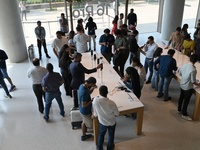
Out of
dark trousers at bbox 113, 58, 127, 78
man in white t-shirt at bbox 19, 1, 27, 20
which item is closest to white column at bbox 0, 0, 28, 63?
man in white t-shirt at bbox 19, 1, 27, 20

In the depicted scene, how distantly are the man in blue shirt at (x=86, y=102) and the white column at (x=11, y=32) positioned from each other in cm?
507

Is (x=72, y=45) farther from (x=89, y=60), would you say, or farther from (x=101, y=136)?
(x=101, y=136)

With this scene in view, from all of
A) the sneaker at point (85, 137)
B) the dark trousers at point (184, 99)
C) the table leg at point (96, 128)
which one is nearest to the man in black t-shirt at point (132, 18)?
the dark trousers at point (184, 99)

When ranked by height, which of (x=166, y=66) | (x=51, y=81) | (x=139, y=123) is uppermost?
(x=166, y=66)

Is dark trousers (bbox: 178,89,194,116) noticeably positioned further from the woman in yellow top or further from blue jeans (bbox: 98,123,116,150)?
blue jeans (bbox: 98,123,116,150)

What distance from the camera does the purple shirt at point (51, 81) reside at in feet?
15.1

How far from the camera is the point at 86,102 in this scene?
394 cm

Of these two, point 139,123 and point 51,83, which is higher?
point 51,83

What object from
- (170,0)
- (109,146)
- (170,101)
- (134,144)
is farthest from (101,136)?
(170,0)

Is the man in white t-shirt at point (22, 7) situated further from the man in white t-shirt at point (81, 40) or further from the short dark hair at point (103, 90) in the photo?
the short dark hair at point (103, 90)

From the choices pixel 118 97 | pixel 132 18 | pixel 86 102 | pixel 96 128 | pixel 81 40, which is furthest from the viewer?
pixel 132 18

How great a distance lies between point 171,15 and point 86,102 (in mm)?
7395

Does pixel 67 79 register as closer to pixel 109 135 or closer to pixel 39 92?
pixel 39 92

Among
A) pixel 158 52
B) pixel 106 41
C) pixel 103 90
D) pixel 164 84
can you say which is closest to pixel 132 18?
pixel 106 41
